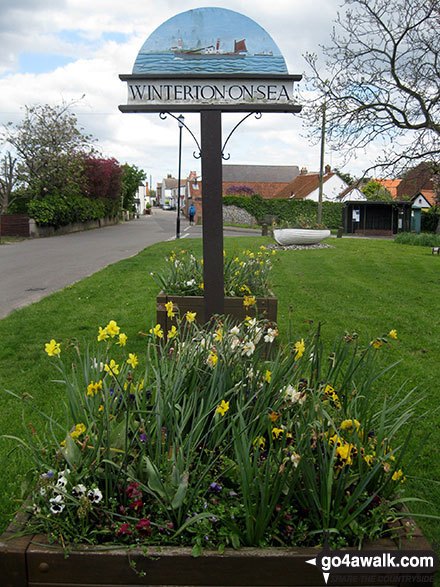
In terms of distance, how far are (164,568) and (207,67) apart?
12.3ft

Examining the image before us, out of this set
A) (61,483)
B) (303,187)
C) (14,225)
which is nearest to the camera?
(61,483)

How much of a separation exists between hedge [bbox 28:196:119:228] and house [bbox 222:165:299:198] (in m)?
40.2

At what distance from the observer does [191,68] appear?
447 centimetres

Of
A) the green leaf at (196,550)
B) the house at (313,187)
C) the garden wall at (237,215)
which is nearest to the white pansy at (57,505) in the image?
the green leaf at (196,550)

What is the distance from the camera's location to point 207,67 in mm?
4477

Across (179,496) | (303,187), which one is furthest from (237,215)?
(179,496)

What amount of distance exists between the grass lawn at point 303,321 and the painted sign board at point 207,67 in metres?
1.99

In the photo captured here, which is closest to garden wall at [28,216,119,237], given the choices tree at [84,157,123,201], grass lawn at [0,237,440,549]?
A: tree at [84,157,123,201]

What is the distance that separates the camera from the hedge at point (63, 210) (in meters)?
28.0

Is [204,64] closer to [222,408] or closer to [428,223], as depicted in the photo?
[222,408]

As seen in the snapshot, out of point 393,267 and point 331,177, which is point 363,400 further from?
point 331,177

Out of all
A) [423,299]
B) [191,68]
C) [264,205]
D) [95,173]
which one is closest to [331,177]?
[264,205]

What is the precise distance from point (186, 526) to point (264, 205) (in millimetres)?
51743

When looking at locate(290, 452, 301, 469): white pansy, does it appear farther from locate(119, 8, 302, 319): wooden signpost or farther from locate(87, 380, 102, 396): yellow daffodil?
locate(119, 8, 302, 319): wooden signpost
